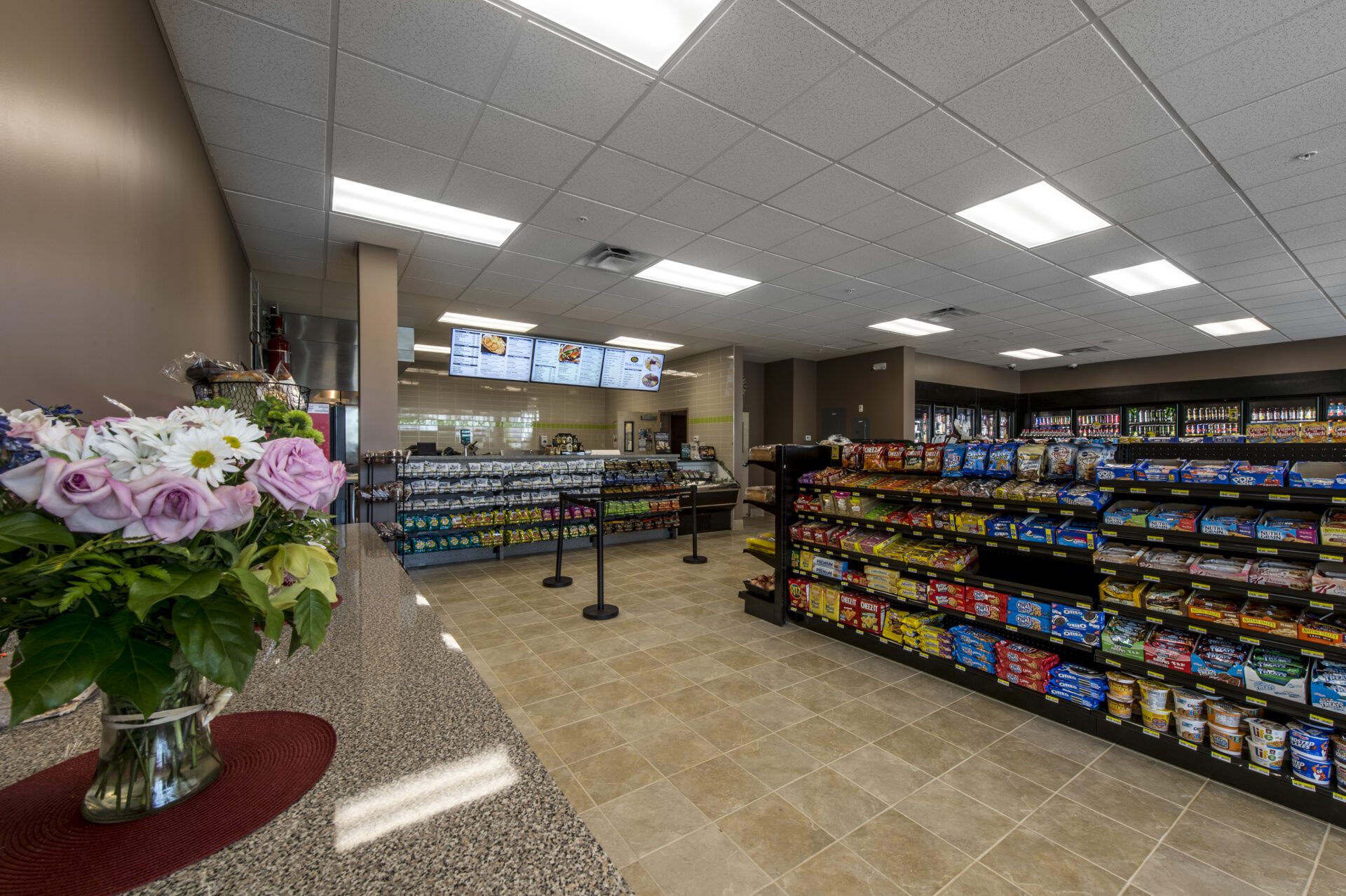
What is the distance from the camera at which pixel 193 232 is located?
3.02m

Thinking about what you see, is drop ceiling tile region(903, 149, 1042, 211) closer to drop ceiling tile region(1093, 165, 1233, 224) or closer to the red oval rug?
drop ceiling tile region(1093, 165, 1233, 224)

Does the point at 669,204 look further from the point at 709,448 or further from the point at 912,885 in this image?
the point at 709,448

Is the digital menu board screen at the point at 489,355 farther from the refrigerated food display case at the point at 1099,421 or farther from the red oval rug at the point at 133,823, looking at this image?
the refrigerated food display case at the point at 1099,421

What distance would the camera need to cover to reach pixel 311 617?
684 mm

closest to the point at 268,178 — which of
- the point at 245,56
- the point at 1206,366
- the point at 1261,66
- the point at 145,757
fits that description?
the point at 245,56

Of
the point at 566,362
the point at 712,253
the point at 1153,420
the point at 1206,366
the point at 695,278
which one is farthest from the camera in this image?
the point at 1153,420

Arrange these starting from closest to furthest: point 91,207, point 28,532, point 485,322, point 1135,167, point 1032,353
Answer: point 28,532
point 91,207
point 1135,167
point 485,322
point 1032,353

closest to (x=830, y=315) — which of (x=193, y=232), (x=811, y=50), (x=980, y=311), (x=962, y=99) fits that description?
(x=980, y=311)

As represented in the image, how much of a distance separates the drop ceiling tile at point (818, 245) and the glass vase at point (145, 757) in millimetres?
4764

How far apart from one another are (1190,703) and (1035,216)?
352 centimetres

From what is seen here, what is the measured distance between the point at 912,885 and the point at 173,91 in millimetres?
4628

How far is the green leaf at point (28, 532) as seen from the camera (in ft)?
1.66

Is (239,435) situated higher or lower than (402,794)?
higher

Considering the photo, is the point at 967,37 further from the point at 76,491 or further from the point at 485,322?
the point at 485,322
